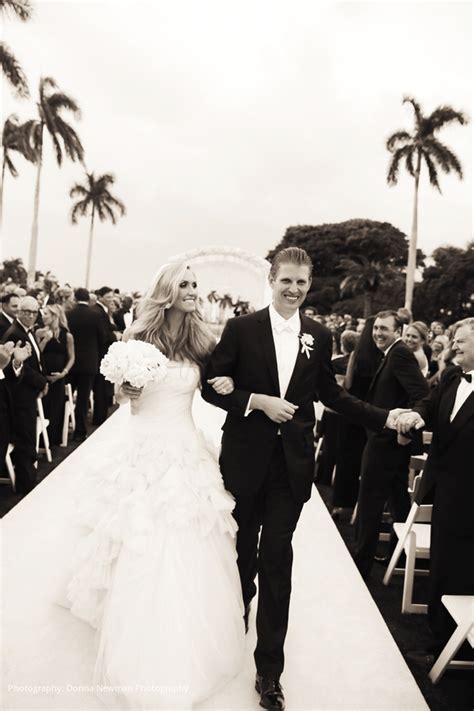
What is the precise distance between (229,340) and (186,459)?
0.70 metres

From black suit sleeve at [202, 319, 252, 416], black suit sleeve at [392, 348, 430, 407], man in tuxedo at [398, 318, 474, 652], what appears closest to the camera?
black suit sleeve at [202, 319, 252, 416]

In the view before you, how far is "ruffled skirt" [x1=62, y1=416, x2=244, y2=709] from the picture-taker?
8.95 feet

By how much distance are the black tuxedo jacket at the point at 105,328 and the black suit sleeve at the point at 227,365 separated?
6.14 meters

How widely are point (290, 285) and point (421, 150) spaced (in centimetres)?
2579

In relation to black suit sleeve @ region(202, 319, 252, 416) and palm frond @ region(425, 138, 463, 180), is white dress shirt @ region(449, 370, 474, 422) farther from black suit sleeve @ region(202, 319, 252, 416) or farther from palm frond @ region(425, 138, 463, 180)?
palm frond @ region(425, 138, 463, 180)

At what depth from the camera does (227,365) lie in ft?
10.2

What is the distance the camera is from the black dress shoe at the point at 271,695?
2850 mm

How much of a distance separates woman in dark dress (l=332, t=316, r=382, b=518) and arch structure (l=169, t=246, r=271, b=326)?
28425mm

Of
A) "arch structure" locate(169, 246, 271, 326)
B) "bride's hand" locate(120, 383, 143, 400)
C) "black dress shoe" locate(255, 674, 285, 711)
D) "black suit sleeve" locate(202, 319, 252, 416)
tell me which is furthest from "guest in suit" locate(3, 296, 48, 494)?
"arch structure" locate(169, 246, 271, 326)

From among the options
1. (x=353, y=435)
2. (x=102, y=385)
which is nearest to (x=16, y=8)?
(x=102, y=385)

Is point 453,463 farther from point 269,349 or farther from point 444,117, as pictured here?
point 444,117

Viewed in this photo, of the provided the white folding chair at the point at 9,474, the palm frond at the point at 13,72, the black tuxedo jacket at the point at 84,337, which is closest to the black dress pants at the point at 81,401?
the black tuxedo jacket at the point at 84,337

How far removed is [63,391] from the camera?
8.21 m

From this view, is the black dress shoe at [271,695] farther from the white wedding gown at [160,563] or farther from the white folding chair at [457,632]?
the white folding chair at [457,632]
